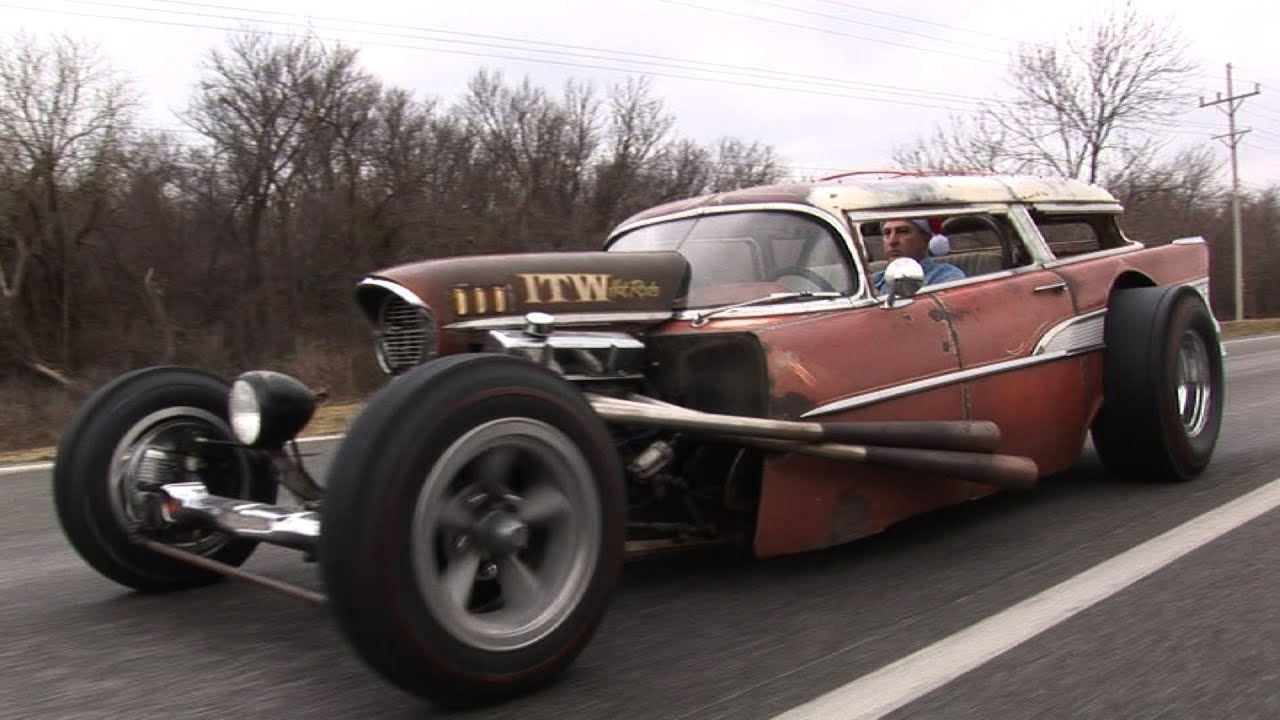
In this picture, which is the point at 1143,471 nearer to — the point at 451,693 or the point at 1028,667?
the point at 1028,667

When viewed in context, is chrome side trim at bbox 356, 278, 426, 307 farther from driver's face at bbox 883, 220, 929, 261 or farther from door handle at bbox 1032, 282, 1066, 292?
door handle at bbox 1032, 282, 1066, 292

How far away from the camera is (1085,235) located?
626 cm

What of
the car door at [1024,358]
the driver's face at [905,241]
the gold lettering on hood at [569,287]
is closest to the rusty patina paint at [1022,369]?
the car door at [1024,358]

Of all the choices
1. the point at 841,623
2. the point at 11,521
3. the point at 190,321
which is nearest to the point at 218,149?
the point at 190,321

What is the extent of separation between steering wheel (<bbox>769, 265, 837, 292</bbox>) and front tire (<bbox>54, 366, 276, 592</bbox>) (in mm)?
2301

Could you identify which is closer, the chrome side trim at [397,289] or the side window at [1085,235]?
the chrome side trim at [397,289]

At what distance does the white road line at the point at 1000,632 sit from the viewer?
268 centimetres

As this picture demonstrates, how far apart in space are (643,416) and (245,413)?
1.40m

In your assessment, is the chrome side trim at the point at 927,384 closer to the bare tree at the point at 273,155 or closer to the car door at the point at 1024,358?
the car door at the point at 1024,358

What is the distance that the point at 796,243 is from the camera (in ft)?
14.6

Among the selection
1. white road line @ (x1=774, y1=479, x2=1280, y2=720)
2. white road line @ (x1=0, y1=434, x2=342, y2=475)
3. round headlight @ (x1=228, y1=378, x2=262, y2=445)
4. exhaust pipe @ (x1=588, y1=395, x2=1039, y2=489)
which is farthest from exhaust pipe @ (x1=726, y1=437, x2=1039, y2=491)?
white road line @ (x1=0, y1=434, x2=342, y2=475)

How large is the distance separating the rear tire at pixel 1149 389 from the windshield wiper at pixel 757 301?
1864 mm

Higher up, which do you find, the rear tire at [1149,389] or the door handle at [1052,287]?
the door handle at [1052,287]

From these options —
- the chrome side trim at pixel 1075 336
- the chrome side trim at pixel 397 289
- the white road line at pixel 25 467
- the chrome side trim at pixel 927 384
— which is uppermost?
the chrome side trim at pixel 397 289
